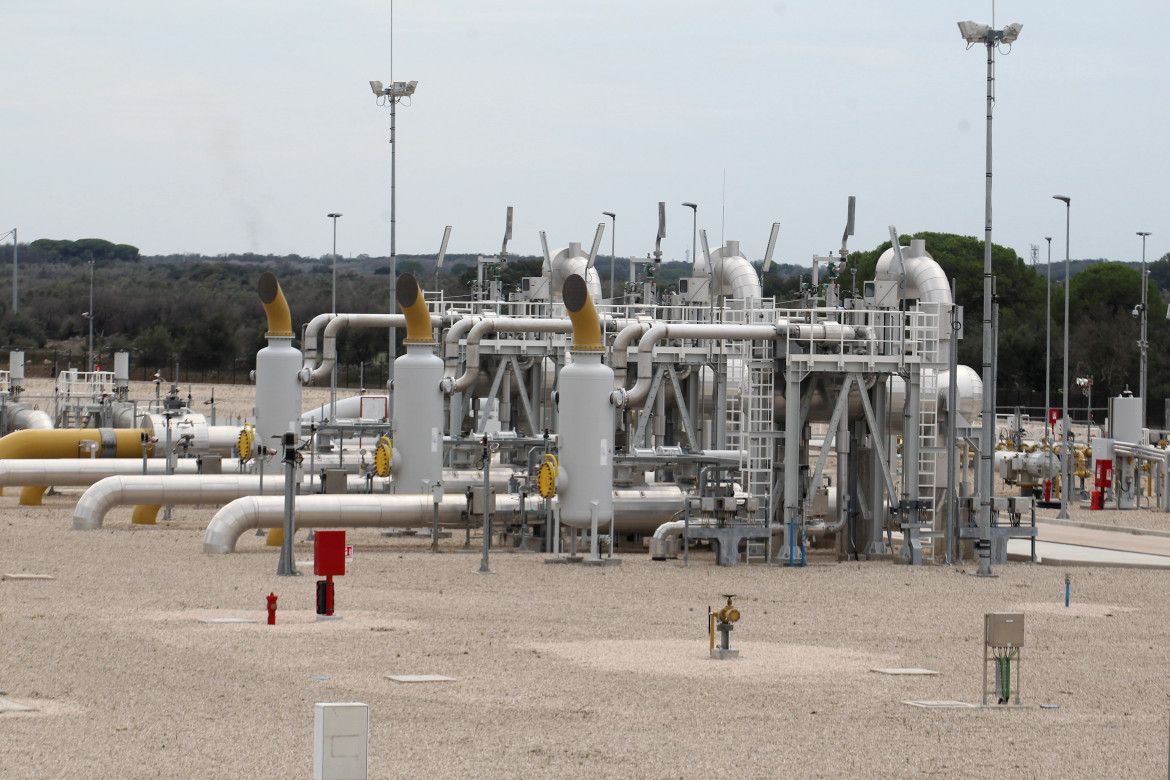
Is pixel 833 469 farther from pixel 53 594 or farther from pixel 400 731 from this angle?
pixel 400 731

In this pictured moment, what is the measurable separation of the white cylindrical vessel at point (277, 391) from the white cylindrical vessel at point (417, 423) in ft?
11.3

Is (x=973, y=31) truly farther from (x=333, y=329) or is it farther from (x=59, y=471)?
(x=59, y=471)

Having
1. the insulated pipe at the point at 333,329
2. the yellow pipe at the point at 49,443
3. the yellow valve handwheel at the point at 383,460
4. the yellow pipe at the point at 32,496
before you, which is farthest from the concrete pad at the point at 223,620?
the yellow pipe at the point at 49,443

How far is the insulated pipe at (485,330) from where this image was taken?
42.3 meters

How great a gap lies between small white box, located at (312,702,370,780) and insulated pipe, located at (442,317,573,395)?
2885cm

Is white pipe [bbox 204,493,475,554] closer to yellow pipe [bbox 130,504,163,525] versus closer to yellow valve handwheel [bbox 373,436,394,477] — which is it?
yellow valve handwheel [bbox 373,436,394,477]

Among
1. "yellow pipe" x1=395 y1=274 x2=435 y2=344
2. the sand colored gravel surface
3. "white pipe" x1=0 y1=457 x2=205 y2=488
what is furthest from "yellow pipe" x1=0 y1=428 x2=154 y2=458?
the sand colored gravel surface

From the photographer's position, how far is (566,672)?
21.0 meters

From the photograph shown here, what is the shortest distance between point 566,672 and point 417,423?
20693mm

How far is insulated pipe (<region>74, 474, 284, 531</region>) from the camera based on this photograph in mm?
39875

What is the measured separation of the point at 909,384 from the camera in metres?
38.0

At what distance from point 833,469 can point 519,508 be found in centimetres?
4004

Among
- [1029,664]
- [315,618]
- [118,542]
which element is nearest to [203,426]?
[118,542]

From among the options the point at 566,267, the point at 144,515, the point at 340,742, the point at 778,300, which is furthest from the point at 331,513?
the point at 778,300
